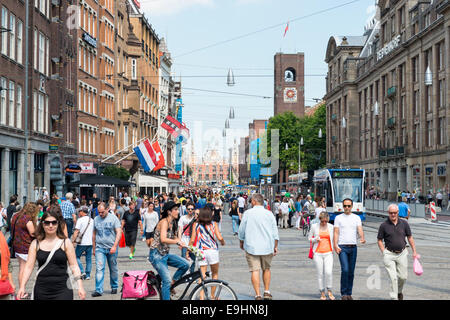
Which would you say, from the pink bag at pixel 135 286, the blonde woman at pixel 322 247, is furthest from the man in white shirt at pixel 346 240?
the pink bag at pixel 135 286

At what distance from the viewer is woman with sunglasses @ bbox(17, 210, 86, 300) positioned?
7754 mm

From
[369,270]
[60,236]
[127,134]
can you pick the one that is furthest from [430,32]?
[60,236]

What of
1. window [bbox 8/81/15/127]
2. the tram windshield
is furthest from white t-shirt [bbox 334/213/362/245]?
the tram windshield

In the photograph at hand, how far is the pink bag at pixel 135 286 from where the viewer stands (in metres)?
10.6

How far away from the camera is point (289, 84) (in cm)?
14600

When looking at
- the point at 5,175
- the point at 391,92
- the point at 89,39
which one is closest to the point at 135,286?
the point at 5,175

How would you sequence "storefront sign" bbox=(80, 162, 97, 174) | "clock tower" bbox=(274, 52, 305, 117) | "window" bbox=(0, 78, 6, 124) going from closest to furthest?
"window" bbox=(0, 78, 6, 124) → "storefront sign" bbox=(80, 162, 97, 174) → "clock tower" bbox=(274, 52, 305, 117)

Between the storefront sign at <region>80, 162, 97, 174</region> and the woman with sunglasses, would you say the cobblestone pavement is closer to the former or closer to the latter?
the woman with sunglasses

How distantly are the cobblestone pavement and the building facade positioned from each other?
26738mm

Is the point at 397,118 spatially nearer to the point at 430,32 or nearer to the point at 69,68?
the point at 430,32

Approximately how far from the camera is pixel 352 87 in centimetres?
9250

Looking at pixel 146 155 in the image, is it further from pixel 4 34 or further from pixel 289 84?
pixel 289 84

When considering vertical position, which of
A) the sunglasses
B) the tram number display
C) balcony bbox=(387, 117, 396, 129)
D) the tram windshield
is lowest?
the sunglasses
